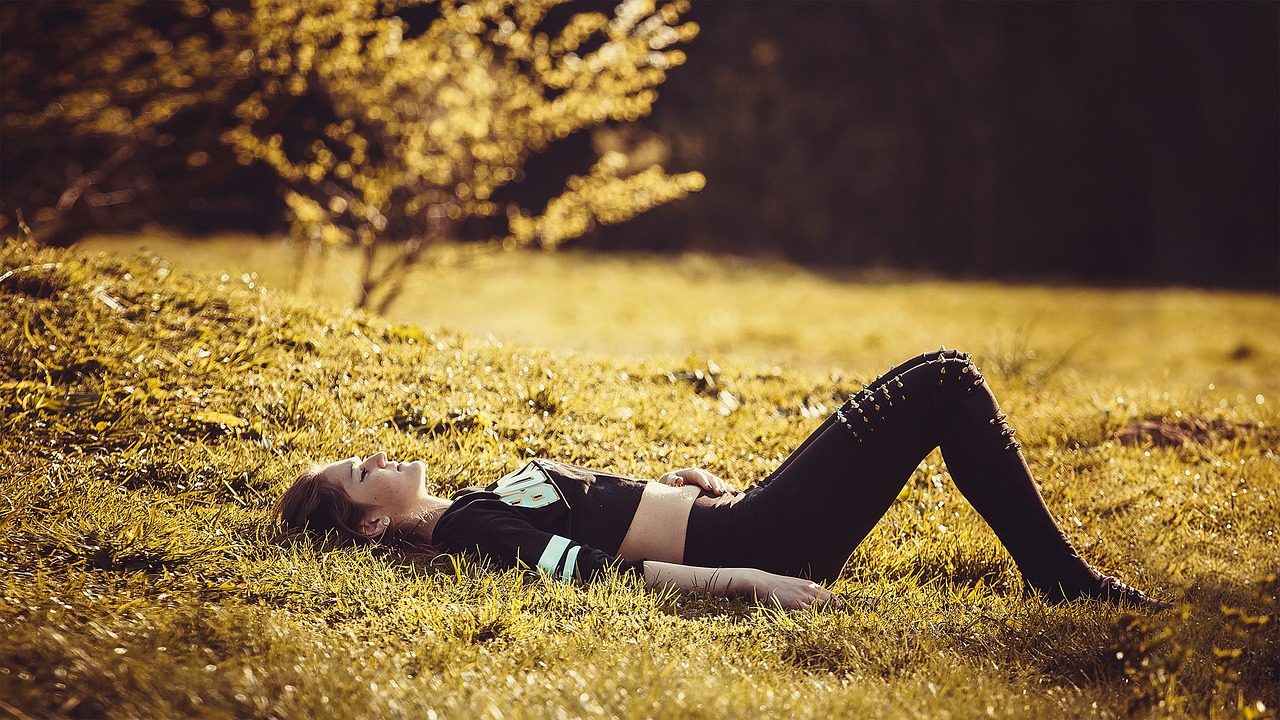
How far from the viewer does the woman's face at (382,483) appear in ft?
11.5

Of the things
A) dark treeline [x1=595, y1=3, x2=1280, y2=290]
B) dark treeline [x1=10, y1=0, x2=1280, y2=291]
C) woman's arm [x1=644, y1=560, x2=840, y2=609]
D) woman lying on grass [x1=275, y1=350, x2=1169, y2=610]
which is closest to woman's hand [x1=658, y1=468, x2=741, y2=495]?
woman lying on grass [x1=275, y1=350, x2=1169, y2=610]

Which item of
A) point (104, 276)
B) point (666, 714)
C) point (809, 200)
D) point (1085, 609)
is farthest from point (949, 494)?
point (809, 200)

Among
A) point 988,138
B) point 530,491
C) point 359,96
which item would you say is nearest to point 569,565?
point 530,491

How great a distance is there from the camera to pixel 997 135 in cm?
1980

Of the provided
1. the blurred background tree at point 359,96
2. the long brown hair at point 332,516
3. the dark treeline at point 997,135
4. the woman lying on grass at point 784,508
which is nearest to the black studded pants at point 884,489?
the woman lying on grass at point 784,508

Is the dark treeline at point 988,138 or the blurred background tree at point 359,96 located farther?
the dark treeline at point 988,138

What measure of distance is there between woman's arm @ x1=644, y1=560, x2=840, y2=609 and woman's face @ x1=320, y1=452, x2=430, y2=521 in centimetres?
96

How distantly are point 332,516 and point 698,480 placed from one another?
1462 millimetres

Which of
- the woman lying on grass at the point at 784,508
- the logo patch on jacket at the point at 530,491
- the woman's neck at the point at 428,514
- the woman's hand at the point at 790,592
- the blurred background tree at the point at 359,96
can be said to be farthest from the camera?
the blurred background tree at the point at 359,96

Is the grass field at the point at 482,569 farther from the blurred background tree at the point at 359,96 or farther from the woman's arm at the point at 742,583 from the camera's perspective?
the blurred background tree at the point at 359,96

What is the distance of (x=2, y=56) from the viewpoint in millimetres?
7594

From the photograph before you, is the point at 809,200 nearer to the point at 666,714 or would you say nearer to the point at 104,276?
the point at 104,276

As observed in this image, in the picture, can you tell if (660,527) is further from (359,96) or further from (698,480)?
(359,96)

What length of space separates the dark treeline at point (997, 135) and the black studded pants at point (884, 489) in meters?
16.0
